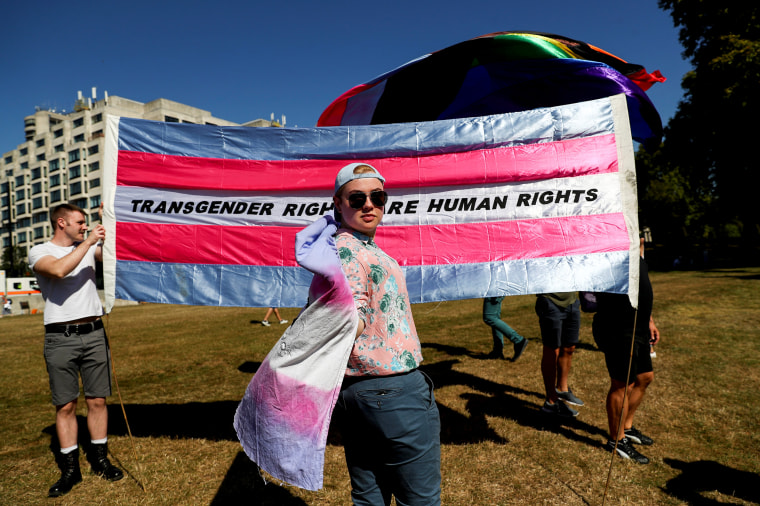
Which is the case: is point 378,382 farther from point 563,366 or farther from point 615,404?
point 563,366

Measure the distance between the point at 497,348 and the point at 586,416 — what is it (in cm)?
325

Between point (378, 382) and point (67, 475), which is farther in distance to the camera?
point (67, 475)

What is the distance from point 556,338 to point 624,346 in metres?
1.32

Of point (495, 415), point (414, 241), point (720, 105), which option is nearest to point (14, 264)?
point (495, 415)

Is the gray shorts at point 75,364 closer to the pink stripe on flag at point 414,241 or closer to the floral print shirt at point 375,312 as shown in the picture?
the pink stripe on flag at point 414,241

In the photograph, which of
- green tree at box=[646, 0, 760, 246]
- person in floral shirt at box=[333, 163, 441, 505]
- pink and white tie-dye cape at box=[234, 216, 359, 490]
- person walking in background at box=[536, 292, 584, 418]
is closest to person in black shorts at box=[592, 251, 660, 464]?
person walking in background at box=[536, 292, 584, 418]

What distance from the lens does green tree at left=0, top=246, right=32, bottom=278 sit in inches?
2343

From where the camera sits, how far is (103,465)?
14.4 ft

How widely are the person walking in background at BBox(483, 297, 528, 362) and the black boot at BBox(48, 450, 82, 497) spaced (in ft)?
21.5

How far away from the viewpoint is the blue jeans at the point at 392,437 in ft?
7.14

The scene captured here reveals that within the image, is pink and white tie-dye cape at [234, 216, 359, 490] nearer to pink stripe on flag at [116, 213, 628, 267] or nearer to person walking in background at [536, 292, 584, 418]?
pink stripe on flag at [116, 213, 628, 267]

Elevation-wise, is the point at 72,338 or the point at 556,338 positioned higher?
the point at 72,338

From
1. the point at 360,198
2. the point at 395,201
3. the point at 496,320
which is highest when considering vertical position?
the point at 395,201

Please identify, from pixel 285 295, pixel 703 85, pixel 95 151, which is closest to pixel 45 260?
pixel 285 295
